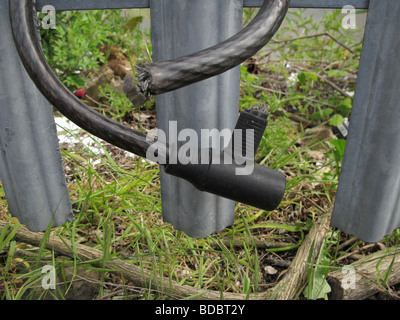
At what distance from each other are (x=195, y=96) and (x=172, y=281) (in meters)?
0.62

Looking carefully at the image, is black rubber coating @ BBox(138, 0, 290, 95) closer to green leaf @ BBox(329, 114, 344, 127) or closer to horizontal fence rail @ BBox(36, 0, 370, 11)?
horizontal fence rail @ BBox(36, 0, 370, 11)

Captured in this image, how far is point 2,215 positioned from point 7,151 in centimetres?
38

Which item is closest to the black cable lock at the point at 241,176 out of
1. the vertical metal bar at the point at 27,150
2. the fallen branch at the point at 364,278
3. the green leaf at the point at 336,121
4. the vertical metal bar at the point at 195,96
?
the vertical metal bar at the point at 195,96

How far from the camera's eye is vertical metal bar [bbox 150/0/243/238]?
113 cm

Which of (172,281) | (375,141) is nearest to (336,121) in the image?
(375,141)

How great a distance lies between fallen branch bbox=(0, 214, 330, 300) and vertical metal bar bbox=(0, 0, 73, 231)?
0.08m

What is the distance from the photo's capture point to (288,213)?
5.87ft

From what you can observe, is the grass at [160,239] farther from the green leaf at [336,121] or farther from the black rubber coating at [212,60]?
the black rubber coating at [212,60]

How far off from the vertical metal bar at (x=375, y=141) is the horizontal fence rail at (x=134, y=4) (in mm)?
70

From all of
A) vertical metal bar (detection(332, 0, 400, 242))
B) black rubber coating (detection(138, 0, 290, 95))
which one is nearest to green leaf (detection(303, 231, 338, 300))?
vertical metal bar (detection(332, 0, 400, 242))

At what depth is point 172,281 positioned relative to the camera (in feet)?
4.54

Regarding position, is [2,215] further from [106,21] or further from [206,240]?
[106,21]
